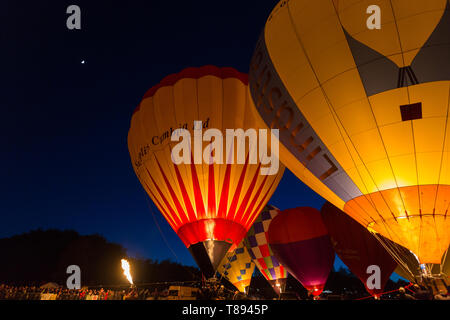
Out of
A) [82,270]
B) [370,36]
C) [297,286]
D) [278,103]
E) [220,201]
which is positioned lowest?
[297,286]

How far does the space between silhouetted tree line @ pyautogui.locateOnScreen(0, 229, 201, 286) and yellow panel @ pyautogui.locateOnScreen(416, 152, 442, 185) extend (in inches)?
828

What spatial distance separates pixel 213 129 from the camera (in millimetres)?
7633

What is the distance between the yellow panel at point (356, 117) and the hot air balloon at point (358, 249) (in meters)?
5.91

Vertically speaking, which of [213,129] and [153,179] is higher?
[213,129]

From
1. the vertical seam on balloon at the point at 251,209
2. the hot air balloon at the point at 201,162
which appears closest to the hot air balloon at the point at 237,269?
the vertical seam on balloon at the point at 251,209

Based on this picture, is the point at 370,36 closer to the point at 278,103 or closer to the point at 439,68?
the point at 439,68

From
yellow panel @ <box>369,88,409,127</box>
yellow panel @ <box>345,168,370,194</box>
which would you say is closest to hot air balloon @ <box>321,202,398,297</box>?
yellow panel @ <box>345,168,370,194</box>

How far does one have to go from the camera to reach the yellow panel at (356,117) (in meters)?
4.49

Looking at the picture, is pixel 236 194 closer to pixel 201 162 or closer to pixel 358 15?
pixel 201 162

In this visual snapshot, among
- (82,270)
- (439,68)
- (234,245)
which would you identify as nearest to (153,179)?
(234,245)

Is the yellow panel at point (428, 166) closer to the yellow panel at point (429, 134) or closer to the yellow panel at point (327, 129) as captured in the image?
the yellow panel at point (429, 134)

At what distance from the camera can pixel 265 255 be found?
12.5 meters
